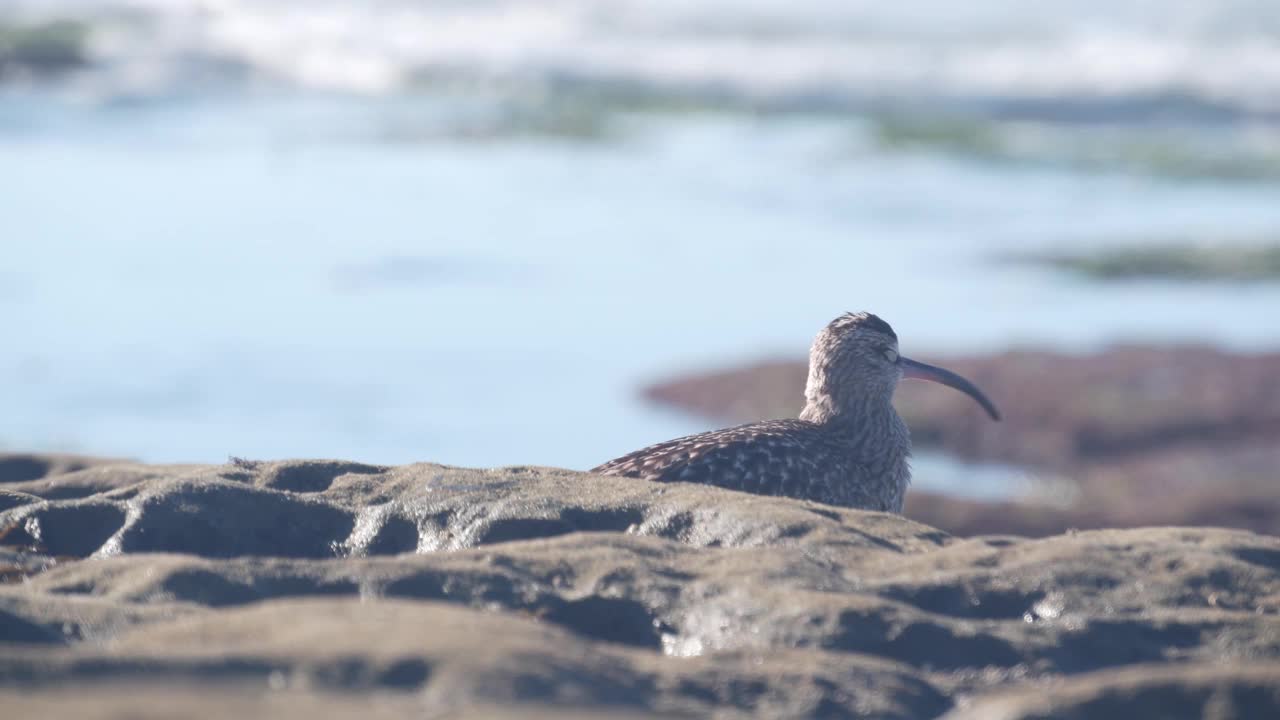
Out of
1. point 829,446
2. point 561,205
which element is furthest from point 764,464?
point 561,205

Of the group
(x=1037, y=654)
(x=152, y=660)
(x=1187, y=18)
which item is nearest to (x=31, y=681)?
(x=152, y=660)

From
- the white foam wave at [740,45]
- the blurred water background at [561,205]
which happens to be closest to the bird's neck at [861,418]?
the blurred water background at [561,205]

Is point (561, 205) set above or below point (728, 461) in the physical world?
above

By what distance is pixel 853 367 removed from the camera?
8727mm

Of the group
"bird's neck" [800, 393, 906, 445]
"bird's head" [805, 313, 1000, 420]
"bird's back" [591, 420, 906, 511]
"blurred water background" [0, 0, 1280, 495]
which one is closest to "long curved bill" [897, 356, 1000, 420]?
"bird's head" [805, 313, 1000, 420]

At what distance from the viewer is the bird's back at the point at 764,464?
672 cm

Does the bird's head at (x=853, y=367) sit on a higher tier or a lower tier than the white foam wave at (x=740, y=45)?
lower

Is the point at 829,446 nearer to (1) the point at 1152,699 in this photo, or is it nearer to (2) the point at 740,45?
(1) the point at 1152,699

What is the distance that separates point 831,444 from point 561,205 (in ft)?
63.4

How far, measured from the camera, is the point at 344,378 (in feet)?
51.8

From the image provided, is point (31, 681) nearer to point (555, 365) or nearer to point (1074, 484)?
point (1074, 484)

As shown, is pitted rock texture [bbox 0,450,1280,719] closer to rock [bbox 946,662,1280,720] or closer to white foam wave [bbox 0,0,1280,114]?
rock [bbox 946,662,1280,720]

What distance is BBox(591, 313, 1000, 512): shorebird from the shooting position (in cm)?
680

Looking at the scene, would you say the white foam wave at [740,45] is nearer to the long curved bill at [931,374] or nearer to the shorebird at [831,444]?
the long curved bill at [931,374]
